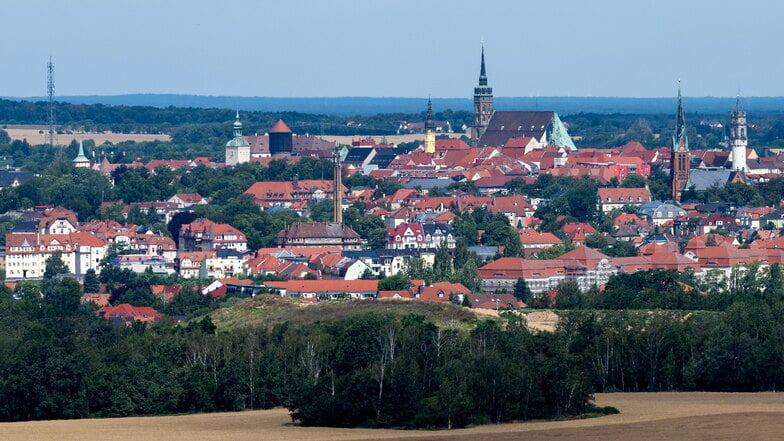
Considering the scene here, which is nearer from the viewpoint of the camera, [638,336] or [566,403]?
[566,403]

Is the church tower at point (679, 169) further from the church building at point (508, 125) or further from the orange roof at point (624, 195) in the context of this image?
the church building at point (508, 125)

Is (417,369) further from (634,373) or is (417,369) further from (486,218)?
(486,218)

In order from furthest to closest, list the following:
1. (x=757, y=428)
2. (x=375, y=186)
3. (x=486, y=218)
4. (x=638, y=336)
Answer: (x=375, y=186), (x=486, y=218), (x=638, y=336), (x=757, y=428)

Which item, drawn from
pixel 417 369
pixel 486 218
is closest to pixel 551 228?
pixel 486 218

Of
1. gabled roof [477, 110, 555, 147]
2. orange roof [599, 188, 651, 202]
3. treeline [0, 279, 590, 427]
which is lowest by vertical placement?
orange roof [599, 188, 651, 202]

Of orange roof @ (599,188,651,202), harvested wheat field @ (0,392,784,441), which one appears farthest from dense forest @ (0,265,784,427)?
orange roof @ (599,188,651,202)

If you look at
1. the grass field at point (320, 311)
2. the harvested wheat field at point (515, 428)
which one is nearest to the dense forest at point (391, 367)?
the harvested wheat field at point (515, 428)

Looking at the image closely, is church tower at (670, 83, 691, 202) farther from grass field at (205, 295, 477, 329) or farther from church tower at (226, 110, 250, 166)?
grass field at (205, 295, 477, 329)

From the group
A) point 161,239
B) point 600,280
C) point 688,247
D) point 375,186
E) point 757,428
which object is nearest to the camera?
point 757,428
